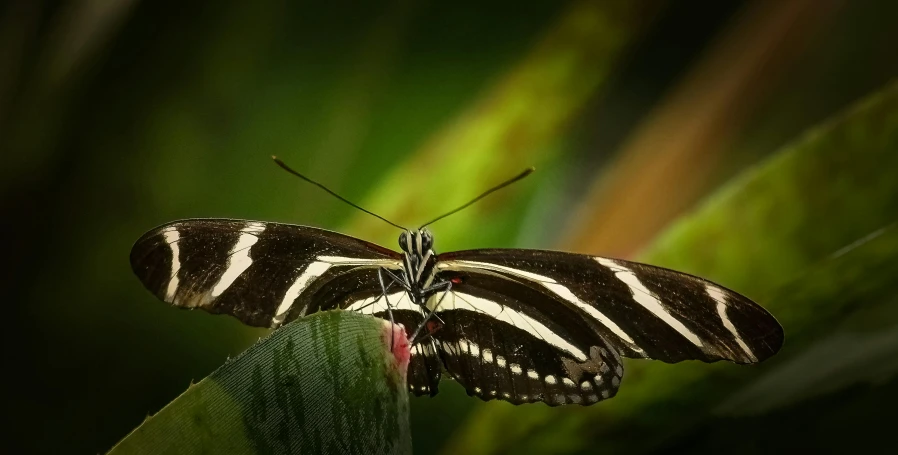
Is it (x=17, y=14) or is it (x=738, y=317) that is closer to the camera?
(x=738, y=317)

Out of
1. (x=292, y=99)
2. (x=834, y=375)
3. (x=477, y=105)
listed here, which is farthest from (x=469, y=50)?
(x=834, y=375)

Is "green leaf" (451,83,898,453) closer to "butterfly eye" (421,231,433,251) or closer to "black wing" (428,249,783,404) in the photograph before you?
"black wing" (428,249,783,404)

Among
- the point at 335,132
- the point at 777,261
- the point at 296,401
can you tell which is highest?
the point at 335,132

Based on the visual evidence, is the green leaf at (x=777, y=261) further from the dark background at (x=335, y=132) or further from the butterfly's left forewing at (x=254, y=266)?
the butterfly's left forewing at (x=254, y=266)

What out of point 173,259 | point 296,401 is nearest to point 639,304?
point 296,401

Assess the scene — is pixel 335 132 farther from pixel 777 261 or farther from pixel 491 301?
pixel 777 261

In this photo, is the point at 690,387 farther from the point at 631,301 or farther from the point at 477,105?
the point at 477,105

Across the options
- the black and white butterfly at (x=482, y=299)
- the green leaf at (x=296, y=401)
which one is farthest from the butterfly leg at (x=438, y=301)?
the green leaf at (x=296, y=401)

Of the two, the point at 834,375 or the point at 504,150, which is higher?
the point at 504,150
